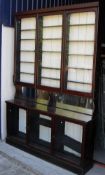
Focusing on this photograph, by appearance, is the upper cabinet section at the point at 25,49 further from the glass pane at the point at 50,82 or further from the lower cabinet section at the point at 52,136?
the lower cabinet section at the point at 52,136

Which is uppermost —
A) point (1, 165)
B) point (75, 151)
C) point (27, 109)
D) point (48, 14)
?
point (48, 14)

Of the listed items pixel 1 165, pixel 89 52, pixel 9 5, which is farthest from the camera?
pixel 9 5

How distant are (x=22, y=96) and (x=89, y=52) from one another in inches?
63.3

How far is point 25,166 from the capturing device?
12.3ft

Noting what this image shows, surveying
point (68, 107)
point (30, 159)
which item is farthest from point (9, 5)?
point (30, 159)

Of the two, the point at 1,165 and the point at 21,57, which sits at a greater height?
the point at 21,57

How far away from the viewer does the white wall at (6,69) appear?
444cm

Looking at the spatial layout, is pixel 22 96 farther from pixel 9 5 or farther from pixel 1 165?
pixel 9 5

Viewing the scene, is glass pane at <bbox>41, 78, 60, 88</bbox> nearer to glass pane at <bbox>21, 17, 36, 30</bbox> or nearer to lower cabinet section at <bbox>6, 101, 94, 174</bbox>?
lower cabinet section at <bbox>6, 101, 94, 174</bbox>

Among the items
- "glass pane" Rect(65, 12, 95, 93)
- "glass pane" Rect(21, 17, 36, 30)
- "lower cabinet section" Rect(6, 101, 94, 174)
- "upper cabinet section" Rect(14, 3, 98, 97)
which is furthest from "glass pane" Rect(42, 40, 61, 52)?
"lower cabinet section" Rect(6, 101, 94, 174)

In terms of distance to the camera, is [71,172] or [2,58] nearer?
[71,172]

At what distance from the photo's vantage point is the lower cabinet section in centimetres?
350

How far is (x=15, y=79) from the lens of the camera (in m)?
4.56

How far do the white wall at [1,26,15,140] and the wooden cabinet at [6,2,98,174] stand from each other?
0.38 feet
